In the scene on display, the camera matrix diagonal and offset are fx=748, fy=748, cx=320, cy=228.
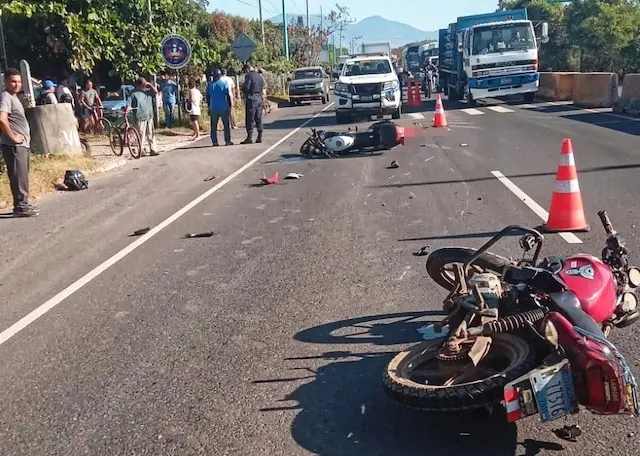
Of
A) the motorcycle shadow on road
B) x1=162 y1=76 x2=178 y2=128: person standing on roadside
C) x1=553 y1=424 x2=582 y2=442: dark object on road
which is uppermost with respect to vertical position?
x1=162 y1=76 x2=178 y2=128: person standing on roadside

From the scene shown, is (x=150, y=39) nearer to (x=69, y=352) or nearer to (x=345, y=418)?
(x=69, y=352)

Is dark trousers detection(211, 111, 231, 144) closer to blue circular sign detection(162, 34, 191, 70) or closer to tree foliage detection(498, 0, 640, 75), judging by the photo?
blue circular sign detection(162, 34, 191, 70)

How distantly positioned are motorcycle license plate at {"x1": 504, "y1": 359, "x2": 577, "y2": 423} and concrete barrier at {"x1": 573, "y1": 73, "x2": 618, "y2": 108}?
2310cm

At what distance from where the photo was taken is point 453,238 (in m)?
7.86

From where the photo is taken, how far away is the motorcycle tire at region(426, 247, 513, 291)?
454 centimetres

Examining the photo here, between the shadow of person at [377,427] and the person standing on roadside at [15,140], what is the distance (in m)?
7.47

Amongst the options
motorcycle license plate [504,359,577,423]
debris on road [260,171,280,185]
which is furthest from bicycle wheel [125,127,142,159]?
motorcycle license plate [504,359,577,423]

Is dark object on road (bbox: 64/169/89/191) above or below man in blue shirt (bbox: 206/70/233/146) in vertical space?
below

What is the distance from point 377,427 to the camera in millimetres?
3820

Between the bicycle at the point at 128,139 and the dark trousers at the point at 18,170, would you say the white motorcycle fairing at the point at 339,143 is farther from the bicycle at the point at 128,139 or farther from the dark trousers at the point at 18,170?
the dark trousers at the point at 18,170

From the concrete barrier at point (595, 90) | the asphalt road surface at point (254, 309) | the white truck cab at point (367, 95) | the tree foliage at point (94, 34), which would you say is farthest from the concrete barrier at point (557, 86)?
the asphalt road surface at point (254, 309)

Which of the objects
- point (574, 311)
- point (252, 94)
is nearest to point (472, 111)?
point (252, 94)

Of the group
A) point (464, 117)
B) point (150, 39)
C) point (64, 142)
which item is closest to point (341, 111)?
point (464, 117)

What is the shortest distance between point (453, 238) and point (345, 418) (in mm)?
4208
